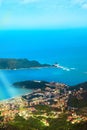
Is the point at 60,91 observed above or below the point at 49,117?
above

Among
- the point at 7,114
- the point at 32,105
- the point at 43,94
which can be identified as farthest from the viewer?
the point at 43,94

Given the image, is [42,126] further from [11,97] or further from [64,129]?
[11,97]

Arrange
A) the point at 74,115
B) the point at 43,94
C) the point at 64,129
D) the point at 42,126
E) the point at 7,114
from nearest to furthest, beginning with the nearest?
the point at 64,129 < the point at 42,126 < the point at 74,115 < the point at 7,114 < the point at 43,94

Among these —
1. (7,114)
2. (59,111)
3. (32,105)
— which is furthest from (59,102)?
(7,114)

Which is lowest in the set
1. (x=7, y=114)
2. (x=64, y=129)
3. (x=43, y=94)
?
(x=64, y=129)

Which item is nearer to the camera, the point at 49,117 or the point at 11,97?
the point at 49,117

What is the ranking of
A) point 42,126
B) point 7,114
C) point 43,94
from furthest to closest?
point 43,94, point 7,114, point 42,126

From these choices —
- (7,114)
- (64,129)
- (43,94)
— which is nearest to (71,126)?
(64,129)

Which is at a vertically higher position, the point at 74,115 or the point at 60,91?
the point at 60,91

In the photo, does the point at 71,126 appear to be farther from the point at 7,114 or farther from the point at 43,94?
the point at 43,94
